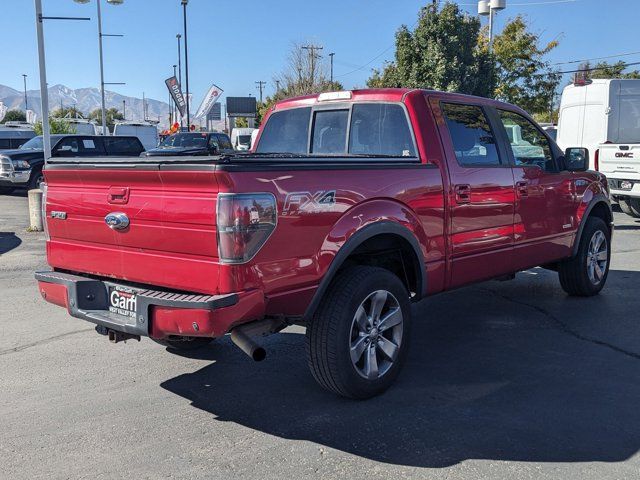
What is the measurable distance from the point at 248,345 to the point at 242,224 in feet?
2.21

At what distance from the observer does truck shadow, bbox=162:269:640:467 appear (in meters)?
3.54

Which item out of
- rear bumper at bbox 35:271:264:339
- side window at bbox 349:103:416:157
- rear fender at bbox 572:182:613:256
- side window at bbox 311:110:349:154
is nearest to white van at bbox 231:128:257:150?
side window at bbox 311:110:349:154

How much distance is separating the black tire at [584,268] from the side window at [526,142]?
3.29 ft

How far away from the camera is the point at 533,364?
4.80m

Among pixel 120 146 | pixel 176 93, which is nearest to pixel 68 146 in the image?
pixel 120 146

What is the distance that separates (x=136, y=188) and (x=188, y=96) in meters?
33.0

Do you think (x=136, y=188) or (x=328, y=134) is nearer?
(x=136, y=188)

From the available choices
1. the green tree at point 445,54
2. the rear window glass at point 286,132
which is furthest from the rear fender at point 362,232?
the green tree at point 445,54

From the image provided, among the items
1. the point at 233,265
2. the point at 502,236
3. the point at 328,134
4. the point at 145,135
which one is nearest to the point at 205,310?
the point at 233,265

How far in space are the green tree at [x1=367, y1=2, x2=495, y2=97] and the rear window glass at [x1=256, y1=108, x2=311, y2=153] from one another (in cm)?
1530

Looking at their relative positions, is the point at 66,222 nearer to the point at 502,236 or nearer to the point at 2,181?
the point at 502,236

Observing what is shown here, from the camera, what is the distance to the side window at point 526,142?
18.6ft

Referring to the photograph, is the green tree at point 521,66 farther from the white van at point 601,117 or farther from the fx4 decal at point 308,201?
the fx4 decal at point 308,201

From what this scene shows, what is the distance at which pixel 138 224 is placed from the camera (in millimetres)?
3695
